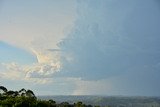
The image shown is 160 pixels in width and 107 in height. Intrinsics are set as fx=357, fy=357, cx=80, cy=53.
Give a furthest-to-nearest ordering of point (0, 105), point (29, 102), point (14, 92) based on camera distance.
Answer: point (14, 92) < point (29, 102) < point (0, 105)

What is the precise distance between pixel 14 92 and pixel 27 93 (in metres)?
9.36

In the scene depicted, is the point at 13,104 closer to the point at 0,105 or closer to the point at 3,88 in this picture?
the point at 0,105

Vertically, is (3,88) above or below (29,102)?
above

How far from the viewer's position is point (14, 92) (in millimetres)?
160500

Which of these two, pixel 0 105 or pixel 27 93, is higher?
pixel 27 93

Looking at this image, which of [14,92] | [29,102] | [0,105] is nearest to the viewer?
[0,105]

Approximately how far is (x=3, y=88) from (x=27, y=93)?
11375 millimetres

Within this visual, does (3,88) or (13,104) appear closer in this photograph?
(13,104)

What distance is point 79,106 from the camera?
16112 cm

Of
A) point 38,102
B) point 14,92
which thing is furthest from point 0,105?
point 14,92

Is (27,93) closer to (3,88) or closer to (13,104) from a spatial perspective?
(3,88)

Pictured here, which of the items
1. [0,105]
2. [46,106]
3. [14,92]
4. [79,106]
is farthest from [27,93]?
[0,105]

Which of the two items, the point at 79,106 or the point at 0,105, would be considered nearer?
the point at 0,105

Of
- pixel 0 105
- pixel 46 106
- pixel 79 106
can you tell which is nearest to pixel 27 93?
pixel 79 106
